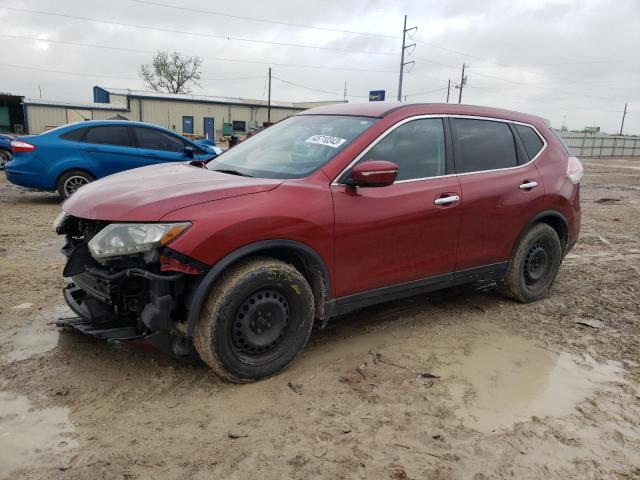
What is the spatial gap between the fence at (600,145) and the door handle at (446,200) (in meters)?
42.3

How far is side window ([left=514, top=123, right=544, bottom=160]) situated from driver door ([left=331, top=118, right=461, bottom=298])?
110 centimetres

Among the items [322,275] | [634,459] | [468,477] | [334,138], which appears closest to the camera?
[468,477]

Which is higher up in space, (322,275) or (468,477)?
(322,275)

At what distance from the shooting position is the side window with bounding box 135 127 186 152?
9.14 m

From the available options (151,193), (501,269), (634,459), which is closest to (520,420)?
(634,459)

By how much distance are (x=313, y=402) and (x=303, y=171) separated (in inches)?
59.3

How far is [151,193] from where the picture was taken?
296 centimetres

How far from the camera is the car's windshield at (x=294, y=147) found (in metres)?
3.46

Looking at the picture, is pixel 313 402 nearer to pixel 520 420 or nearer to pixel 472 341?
pixel 520 420

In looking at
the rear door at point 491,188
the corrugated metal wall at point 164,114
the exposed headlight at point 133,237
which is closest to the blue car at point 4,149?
the exposed headlight at point 133,237

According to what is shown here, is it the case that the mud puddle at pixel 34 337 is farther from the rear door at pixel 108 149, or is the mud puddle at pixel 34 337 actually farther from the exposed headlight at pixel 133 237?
the rear door at pixel 108 149

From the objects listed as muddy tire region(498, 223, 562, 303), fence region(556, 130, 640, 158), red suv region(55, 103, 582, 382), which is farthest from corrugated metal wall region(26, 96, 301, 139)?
red suv region(55, 103, 582, 382)

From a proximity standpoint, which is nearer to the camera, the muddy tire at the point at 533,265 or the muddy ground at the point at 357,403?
the muddy ground at the point at 357,403

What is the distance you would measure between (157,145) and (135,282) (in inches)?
272
